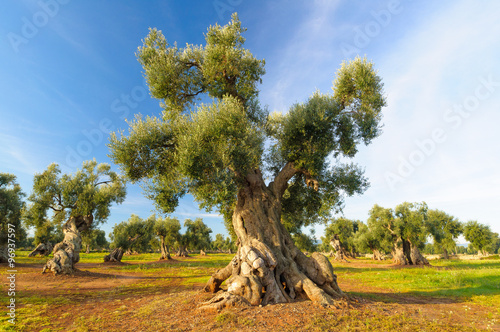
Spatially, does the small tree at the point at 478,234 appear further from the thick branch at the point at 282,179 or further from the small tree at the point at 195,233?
the small tree at the point at 195,233

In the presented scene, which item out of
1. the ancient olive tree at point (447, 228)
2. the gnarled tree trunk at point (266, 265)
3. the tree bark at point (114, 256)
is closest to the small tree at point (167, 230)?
the tree bark at point (114, 256)

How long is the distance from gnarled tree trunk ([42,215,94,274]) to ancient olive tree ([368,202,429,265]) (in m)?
49.8

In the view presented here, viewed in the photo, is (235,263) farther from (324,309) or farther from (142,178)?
(142,178)

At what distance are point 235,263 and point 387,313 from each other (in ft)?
26.3

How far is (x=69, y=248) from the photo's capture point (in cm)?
2492

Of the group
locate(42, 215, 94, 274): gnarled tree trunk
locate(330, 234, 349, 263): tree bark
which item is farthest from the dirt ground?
locate(330, 234, 349, 263): tree bark

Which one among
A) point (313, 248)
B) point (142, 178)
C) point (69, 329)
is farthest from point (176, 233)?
point (69, 329)

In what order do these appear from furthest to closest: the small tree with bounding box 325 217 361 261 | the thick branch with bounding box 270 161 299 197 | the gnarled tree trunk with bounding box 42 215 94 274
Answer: the small tree with bounding box 325 217 361 261 → the gnarled tree trunk with bounding box 42 215 94 274 → the thick branch with bounding box 270 161 299 197

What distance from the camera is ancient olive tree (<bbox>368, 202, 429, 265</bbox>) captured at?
42.3 m

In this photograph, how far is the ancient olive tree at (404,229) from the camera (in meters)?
42.3

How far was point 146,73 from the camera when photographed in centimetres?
1747

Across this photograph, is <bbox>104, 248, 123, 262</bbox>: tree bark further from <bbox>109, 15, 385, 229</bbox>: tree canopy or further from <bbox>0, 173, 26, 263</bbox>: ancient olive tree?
<bbox>109, 15, 385, 229</bbox>: tree canopy

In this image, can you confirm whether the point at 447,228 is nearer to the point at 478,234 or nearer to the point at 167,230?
the point at 478,234

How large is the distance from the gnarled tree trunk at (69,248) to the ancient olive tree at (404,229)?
49.8 meters
